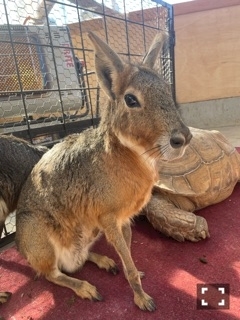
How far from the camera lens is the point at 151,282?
1.38 metres

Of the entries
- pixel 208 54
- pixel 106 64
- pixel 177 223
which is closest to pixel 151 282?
pixel 177 223

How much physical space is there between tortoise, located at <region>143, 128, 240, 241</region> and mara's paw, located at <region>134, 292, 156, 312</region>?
0.50m

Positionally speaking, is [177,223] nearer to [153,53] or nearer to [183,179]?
[183,179]

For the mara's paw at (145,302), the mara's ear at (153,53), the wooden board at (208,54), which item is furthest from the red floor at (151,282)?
the wooden board at (208,54)

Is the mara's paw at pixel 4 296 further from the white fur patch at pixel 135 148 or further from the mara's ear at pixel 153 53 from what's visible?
the mara's ear at pixel 153 53

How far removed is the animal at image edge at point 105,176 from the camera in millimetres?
1042

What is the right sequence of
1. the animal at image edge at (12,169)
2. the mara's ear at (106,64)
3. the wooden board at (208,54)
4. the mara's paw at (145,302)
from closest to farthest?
the mara's ear at (106,64)
the mara's paw at (145,302)
the animal at image edge at (12,169)
the wooden board at (208,54)

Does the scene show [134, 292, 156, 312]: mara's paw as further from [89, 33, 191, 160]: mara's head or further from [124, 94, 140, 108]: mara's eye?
[124, 94, 140, 108]: mara's eye

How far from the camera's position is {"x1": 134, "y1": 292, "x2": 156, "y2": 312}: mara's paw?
1192 mm

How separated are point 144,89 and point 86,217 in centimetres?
65

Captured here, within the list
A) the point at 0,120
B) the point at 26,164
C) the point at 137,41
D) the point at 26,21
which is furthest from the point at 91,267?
the point at 137,41

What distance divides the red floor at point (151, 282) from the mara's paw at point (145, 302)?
0.07ft

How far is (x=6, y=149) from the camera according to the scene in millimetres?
1561

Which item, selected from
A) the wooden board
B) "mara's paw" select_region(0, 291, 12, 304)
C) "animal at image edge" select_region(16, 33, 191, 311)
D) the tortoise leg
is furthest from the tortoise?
the wooden board
